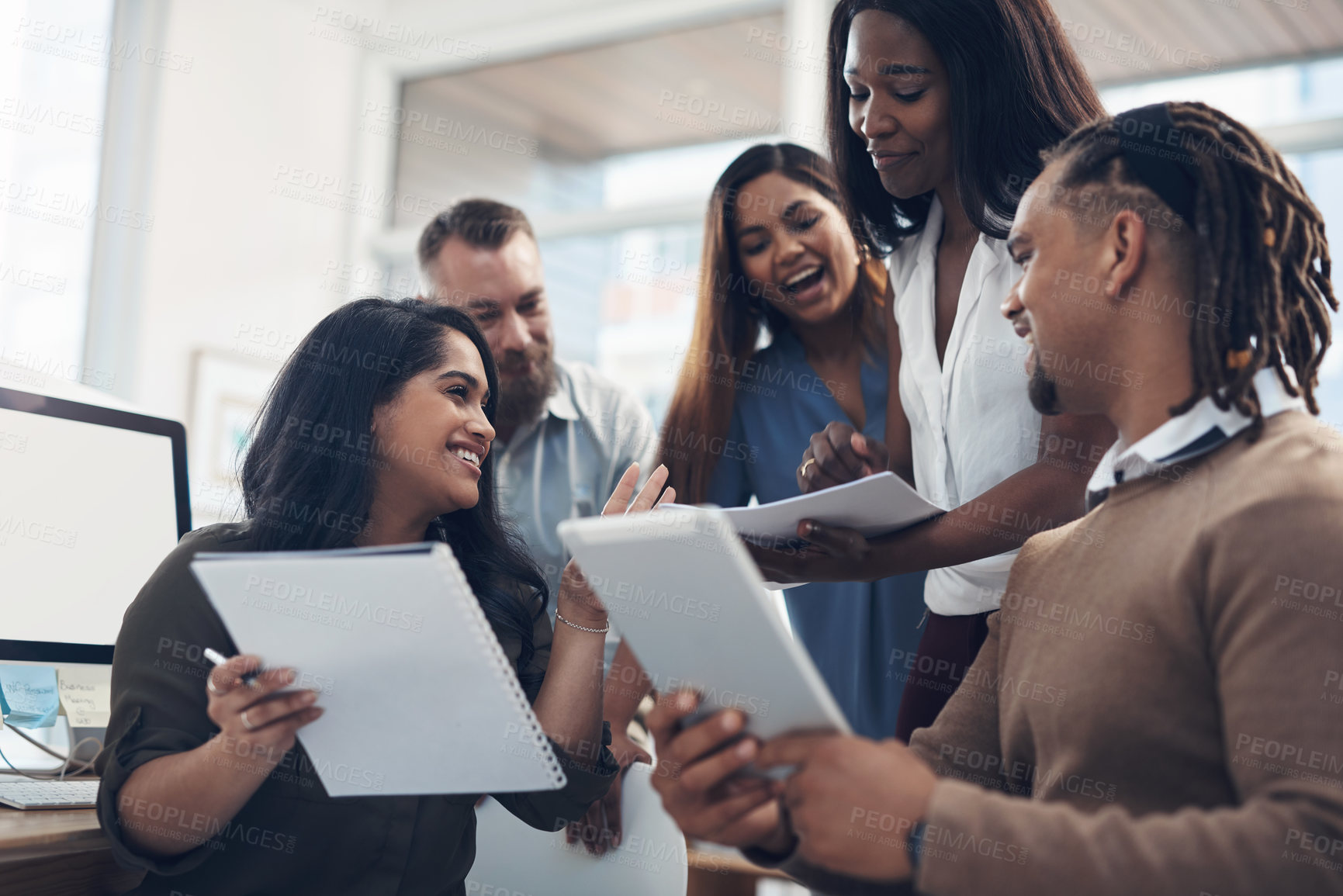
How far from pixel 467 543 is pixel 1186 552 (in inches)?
45.6

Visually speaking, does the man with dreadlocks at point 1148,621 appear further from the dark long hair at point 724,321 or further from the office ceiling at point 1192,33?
the office ceiling at point 1192,33

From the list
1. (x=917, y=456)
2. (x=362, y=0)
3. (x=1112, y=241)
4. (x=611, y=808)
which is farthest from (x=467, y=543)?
(x=362, y=0)

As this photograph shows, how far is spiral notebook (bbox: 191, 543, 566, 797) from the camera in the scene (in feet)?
3.39

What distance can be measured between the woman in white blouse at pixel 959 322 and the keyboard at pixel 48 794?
1.00 m

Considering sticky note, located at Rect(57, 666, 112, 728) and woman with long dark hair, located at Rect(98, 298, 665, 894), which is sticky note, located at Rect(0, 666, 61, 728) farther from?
woman with long dark hair, located at Rect(98, 298, 665, 894)

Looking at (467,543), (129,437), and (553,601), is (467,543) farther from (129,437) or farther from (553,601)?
(553,601)

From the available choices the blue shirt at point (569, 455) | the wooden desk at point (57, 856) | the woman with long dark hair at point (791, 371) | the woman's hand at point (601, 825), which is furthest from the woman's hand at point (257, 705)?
the blue shirt at point (569, 455)

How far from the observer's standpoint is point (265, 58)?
4363 mm

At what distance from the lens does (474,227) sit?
2.66 metres

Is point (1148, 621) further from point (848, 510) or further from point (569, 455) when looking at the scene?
point (569, 455)

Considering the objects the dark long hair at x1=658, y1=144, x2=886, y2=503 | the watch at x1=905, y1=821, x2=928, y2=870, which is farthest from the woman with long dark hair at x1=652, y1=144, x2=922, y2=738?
the watch at x1=905, y1=821, x2=928, y2=870

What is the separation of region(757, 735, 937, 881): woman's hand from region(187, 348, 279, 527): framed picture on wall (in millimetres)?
3481

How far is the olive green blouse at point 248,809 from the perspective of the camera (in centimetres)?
135

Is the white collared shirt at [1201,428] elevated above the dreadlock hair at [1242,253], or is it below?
below
